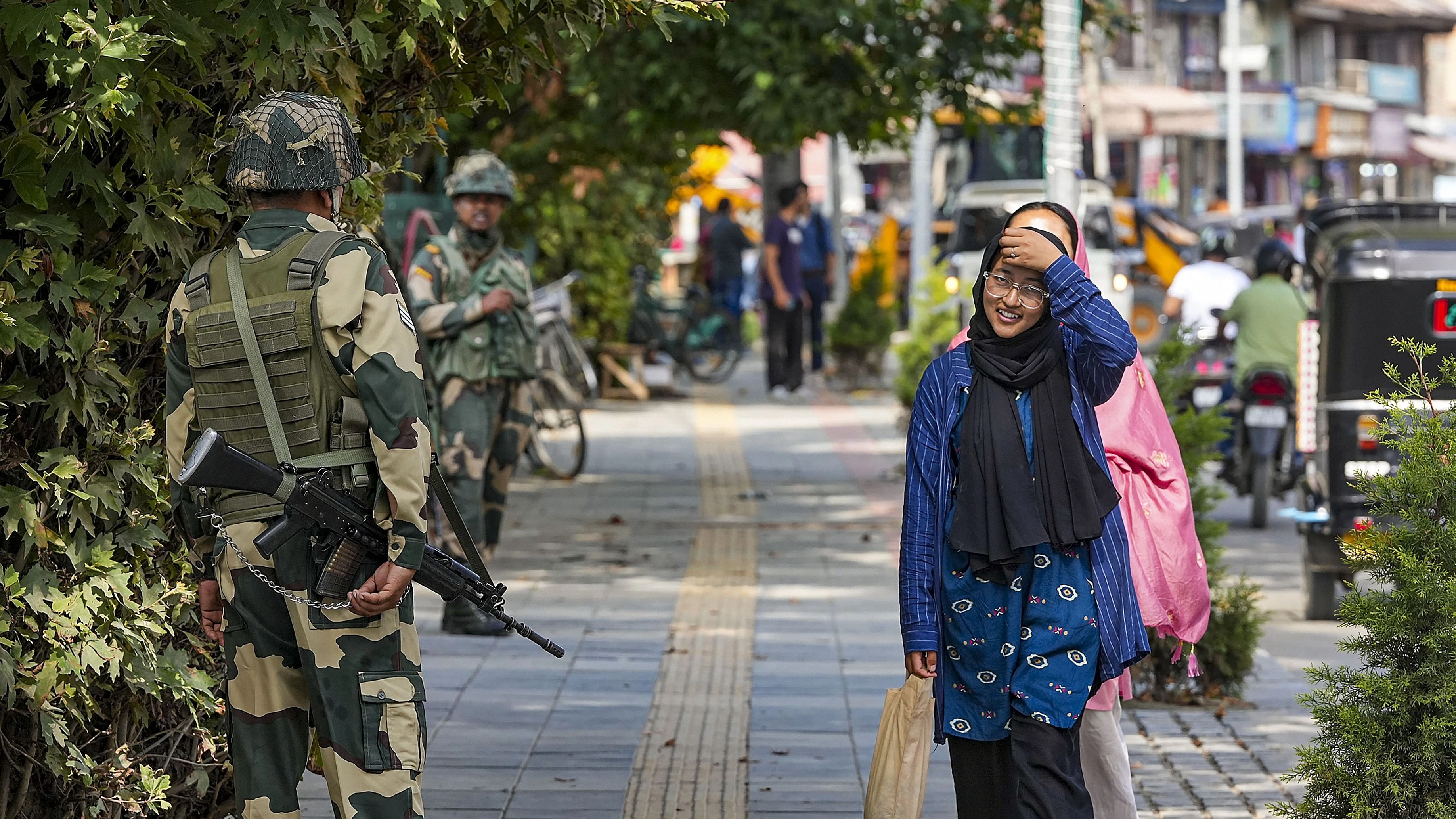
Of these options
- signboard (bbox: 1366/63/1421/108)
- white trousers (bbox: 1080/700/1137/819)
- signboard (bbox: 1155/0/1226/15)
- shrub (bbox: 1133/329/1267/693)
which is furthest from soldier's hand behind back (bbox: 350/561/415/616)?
signboard (bbox: 1366/63/1421/108)

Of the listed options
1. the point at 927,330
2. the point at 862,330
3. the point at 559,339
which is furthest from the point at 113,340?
the point at 862,330

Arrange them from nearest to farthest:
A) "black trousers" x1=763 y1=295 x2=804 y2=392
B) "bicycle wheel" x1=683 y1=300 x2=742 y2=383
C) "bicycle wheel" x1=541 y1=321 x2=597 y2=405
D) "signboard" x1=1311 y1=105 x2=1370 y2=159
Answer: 1. "bicycle wheel" x1=541 y1=321 x2=597 y2=405
2. "black trousers" x1=763 y1=295 x2=804 y2=392
3. "bicycle wheel" x1=683 y1=300 x2=742 y2=383
4. "signboard" x1=1311 y1=105 x2=1370 y2=159

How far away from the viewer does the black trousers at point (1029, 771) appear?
3.89 metres

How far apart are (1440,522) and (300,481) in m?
2.44

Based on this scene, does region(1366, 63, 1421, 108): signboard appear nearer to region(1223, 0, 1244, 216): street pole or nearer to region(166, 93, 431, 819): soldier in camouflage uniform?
region(1223, 0, 1244, 216): street pole

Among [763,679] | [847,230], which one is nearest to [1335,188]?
[847,230]

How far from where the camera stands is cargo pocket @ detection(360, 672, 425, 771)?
3604 millimetres

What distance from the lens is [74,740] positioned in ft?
13.7

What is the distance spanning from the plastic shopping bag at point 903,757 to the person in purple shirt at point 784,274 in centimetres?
1425

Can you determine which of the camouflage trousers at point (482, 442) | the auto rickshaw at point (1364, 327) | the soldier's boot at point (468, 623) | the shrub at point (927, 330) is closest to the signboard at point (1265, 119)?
the shrub at point (927, 330)

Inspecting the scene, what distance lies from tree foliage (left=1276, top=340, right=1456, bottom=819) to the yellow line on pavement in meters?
1.76

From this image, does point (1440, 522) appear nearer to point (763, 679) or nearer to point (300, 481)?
point (300, 481)

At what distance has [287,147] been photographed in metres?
3.58

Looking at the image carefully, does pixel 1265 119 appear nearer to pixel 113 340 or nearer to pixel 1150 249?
pixel 1150 249
